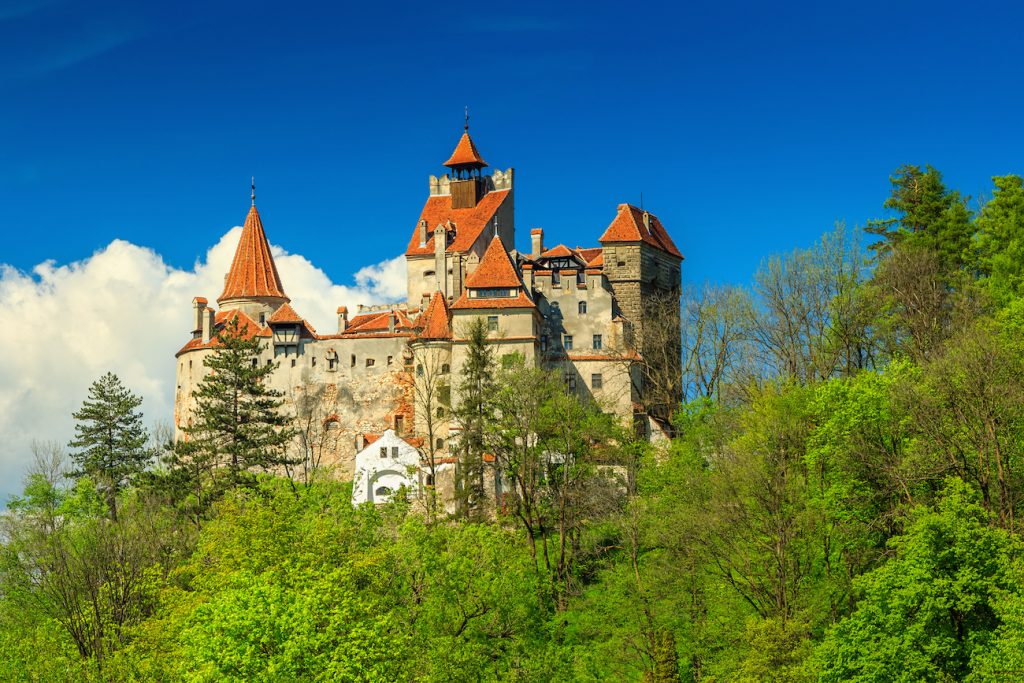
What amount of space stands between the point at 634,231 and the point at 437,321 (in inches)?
472

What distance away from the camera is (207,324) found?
264ft

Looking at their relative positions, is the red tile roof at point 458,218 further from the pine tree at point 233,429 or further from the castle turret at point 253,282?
the pine tree at point 233,429

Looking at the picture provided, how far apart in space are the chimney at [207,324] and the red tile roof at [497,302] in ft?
59.8

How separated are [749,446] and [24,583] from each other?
26.7 m

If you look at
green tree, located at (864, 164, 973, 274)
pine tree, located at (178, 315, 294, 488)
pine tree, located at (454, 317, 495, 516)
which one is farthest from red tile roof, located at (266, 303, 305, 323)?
green tree, located at (864, 164, 973, 274)

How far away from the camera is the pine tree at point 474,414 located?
60.7 metres

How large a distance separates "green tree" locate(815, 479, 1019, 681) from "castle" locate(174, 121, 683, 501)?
1195 inches

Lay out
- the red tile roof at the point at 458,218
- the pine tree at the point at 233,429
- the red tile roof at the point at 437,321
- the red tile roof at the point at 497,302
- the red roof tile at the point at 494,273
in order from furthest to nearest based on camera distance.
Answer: the red tile roof at the point at 458,218
the red tile roof at the point at 437,321
the red roof tile at the point at 494,273
the red tile roof at the point at 497,302
the pine tree at the point at 233,429

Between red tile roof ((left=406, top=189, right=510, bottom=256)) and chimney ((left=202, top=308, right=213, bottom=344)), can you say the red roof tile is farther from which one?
chimney ((left=202, top=308, right=213, bottom=344))

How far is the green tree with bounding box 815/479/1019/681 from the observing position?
37000 millimetres

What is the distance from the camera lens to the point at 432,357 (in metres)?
70.8

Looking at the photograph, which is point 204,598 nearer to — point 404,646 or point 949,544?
point 404,646

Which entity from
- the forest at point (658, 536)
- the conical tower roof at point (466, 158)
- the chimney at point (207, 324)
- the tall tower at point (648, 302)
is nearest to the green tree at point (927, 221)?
the forest at point (658, 536)

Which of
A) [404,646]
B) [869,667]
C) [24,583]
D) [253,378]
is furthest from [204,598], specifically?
[253,378]
